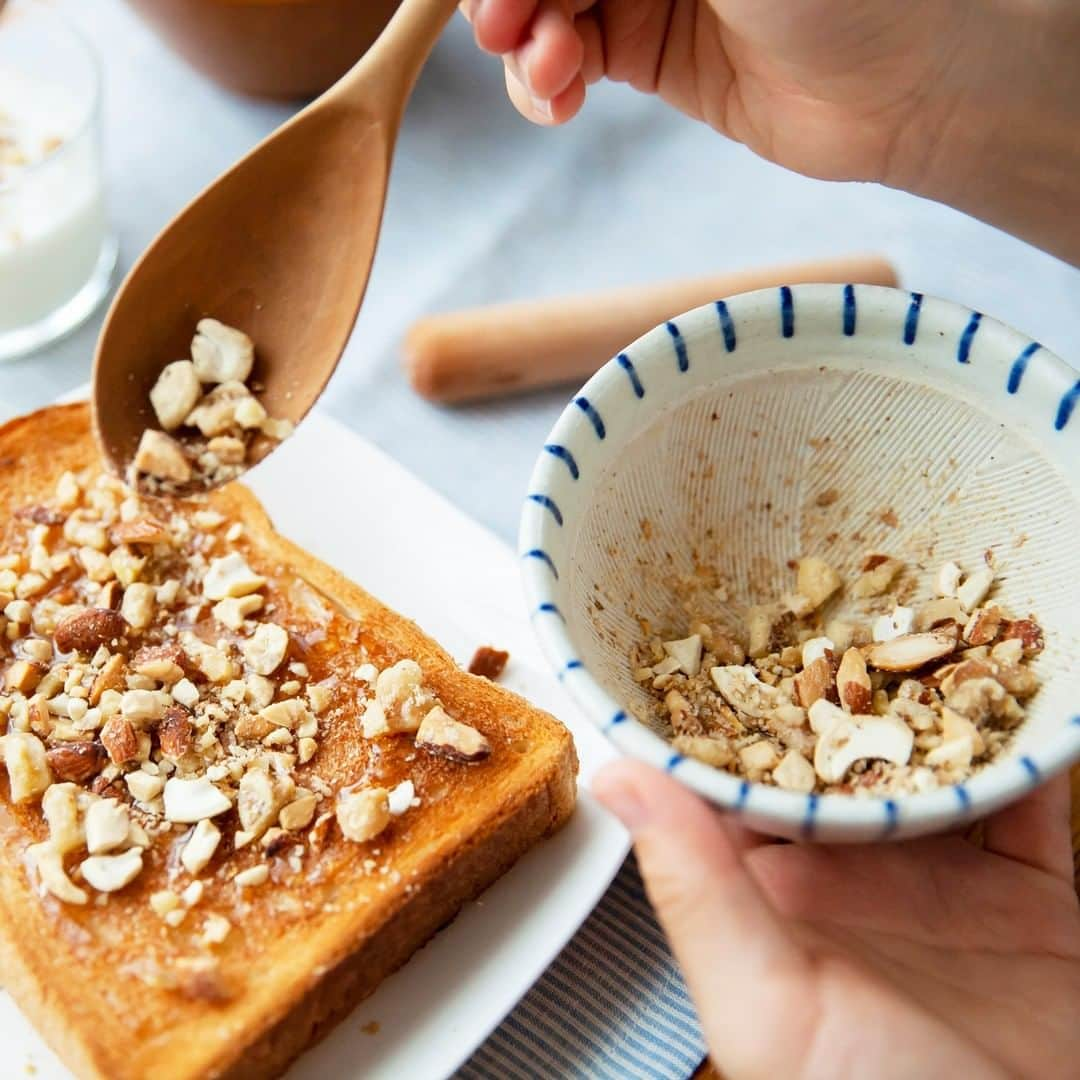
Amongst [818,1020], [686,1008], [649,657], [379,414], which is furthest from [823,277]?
[818,1020]

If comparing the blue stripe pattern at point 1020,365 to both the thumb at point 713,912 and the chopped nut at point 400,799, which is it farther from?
the chopped nut at point 400,799

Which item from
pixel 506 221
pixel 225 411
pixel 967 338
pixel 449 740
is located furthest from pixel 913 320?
pixel 506 221

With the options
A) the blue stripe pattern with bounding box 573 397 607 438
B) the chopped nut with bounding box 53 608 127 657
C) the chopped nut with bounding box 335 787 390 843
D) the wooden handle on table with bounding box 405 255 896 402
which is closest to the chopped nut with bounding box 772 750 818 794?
the blue stripe pattern with bounding box 573 397 607 438

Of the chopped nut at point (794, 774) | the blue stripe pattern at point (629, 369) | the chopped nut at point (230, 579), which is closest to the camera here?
the chopped nut at point (794, 774)

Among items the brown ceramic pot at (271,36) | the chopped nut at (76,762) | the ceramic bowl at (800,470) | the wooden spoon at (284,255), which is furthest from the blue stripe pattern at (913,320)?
the brown ceramic pot at (271,36)

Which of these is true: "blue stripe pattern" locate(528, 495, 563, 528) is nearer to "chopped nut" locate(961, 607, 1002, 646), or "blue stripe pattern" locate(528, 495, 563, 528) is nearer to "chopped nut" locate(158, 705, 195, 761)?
"chopped nut" locate(961, 607, 1002, 646)

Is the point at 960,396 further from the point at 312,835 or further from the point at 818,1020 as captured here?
the point at 312,835
